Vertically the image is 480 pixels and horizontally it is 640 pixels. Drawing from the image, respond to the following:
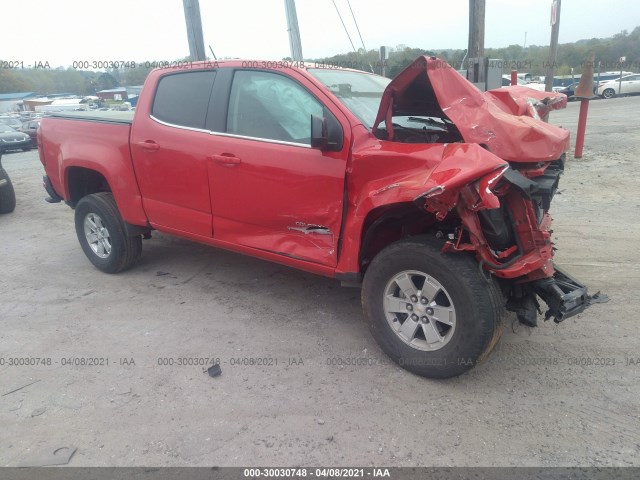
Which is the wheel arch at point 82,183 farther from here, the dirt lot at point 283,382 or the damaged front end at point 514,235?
the damaged front end at point 514,235

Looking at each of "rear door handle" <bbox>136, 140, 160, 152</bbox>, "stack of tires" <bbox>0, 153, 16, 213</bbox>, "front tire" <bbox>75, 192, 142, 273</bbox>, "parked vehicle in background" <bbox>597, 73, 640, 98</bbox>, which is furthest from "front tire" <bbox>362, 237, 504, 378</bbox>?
"parked vehicle in background" <bbox>597, 73, 640, 98</bbox>

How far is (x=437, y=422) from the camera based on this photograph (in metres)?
2.78

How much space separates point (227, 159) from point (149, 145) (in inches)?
37.0

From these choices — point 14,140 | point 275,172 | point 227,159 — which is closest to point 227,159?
point 227,159

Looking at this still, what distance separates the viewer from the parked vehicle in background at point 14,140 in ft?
61.9

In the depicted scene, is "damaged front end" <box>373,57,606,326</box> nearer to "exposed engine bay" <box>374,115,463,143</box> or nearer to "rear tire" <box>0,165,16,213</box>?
"exposed engine bay" <box>374,115,463,143</box>

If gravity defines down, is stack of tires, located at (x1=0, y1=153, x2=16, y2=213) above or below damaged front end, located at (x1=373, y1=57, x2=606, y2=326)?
below

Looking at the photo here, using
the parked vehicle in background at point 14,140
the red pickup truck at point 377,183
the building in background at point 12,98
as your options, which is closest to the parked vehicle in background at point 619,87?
the red pickup truck at point 377,183

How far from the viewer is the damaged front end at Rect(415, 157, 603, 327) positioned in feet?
9.05

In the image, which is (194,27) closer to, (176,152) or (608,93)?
(176,152)

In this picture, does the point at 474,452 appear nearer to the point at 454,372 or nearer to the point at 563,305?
the point at 454,372

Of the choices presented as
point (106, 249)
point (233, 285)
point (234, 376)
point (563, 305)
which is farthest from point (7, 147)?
point (563, 305)

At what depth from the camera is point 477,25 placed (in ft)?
27.7

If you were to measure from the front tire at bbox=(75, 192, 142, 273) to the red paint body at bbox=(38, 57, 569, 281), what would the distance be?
0.67 ft
